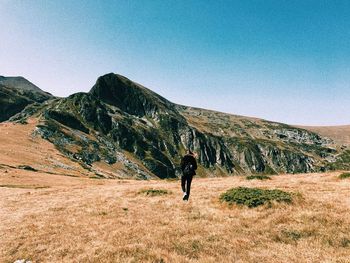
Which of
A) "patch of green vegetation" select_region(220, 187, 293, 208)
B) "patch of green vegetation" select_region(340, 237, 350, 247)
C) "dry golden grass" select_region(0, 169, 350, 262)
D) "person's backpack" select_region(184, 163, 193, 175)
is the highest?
"person's backpack" select_region(184, 163, 193, 175)

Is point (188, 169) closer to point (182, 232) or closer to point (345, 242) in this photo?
point (182, 232)

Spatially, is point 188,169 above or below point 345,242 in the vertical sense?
above

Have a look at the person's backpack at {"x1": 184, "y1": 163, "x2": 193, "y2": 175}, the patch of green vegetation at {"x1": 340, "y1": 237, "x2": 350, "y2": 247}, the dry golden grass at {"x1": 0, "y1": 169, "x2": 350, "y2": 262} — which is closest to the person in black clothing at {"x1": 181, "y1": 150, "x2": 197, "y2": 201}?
the person's backpack at {"x1": 184, "y1": 163, "x2": 193, "y2": 175}

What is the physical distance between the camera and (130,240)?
45.4ft

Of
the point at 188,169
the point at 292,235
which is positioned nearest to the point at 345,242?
the point at 292,235

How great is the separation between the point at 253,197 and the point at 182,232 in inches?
241

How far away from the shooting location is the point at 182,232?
14594mm

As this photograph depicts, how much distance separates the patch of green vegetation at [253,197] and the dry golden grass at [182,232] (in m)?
0.59

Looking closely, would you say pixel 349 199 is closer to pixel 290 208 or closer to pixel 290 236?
pixel 290 208

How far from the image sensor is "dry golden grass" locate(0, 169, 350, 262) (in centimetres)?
1217

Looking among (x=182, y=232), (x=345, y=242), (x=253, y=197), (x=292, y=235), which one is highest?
(x=253, y=197)

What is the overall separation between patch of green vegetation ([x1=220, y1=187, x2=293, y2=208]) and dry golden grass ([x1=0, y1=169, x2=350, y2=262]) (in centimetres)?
59

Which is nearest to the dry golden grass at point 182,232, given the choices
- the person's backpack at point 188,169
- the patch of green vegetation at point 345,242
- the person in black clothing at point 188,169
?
the patch of green vegetation at point 345,242

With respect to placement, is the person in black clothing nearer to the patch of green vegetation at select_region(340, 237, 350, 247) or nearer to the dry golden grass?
the dry golden grass
